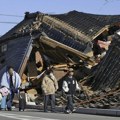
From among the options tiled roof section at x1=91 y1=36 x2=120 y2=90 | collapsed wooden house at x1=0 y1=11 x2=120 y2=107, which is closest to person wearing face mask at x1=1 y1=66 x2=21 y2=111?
collapsed wooden house at x1=0 y1=11 x2=120 y2=107

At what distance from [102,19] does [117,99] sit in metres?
16.9

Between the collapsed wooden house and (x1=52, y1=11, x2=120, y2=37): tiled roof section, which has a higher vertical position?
(x1=52, y1=11, x2=120, y2=37): tiled roof section

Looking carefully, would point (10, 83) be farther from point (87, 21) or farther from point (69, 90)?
point (87, 21)

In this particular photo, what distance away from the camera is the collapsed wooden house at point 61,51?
28.5 meters

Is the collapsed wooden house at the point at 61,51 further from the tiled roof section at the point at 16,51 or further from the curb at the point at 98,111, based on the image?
the curb at the point at 98,111

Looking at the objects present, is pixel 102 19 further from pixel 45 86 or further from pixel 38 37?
pixel 45 86

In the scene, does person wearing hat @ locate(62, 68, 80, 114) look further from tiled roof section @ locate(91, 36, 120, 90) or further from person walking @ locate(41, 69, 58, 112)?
tiled roof section @ locate(91, 36, 120, 90)

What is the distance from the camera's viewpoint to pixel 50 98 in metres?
20.4

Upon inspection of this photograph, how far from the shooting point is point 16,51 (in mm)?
32500

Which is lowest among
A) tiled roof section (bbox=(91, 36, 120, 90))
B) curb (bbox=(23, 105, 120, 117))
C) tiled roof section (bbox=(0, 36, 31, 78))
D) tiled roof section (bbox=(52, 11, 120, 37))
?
curb (bbox=(23, 105, 120, 117))

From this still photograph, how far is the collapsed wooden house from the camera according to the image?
28467 mm

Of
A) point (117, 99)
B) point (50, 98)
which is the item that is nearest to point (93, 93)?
point (117, 99)

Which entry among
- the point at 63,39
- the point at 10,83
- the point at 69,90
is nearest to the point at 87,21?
the point at 63,39

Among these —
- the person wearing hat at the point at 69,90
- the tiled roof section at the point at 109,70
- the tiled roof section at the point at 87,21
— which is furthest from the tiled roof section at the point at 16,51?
the person wearing hat at the point at 69,90
